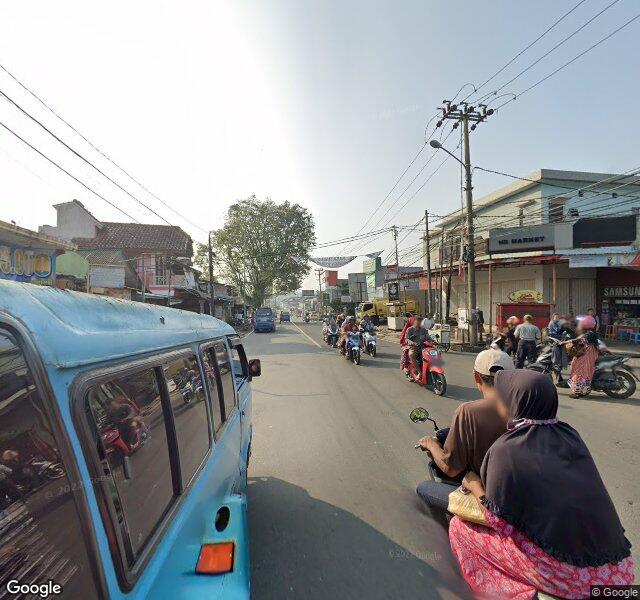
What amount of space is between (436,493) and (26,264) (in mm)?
10710

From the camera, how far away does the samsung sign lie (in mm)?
17469

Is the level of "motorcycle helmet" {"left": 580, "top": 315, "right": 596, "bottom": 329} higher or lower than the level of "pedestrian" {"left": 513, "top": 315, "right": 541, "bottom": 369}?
higher

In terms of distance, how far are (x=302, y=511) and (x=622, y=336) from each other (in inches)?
721

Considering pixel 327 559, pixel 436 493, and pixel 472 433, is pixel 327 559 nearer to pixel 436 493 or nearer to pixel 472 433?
pixel 436 493

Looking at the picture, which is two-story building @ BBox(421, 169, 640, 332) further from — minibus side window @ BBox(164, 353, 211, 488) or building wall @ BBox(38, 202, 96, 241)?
building wall @ BBox(38, 202, 96, 241)

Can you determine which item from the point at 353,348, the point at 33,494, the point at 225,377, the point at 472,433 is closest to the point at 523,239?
the point at 353,348

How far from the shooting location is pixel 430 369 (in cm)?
750

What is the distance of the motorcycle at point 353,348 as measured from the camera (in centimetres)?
1153

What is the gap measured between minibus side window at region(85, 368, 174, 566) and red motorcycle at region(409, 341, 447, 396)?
6.53 metres

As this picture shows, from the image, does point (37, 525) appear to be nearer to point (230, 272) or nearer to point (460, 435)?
point (460, 435)

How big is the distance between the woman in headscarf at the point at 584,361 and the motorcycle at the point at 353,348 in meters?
5.68

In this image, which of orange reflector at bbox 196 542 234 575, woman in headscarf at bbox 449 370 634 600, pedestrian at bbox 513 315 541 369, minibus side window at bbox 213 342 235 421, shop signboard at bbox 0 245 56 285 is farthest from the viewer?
A: pedestrian at bbox 513 315 541 369

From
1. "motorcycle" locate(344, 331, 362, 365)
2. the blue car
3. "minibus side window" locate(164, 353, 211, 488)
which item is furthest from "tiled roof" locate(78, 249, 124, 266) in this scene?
"minibus side window" locate(164, 353, 211, 488)

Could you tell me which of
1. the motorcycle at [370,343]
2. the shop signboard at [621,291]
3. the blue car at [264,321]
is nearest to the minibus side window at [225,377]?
the motorcycle at [370,343]
